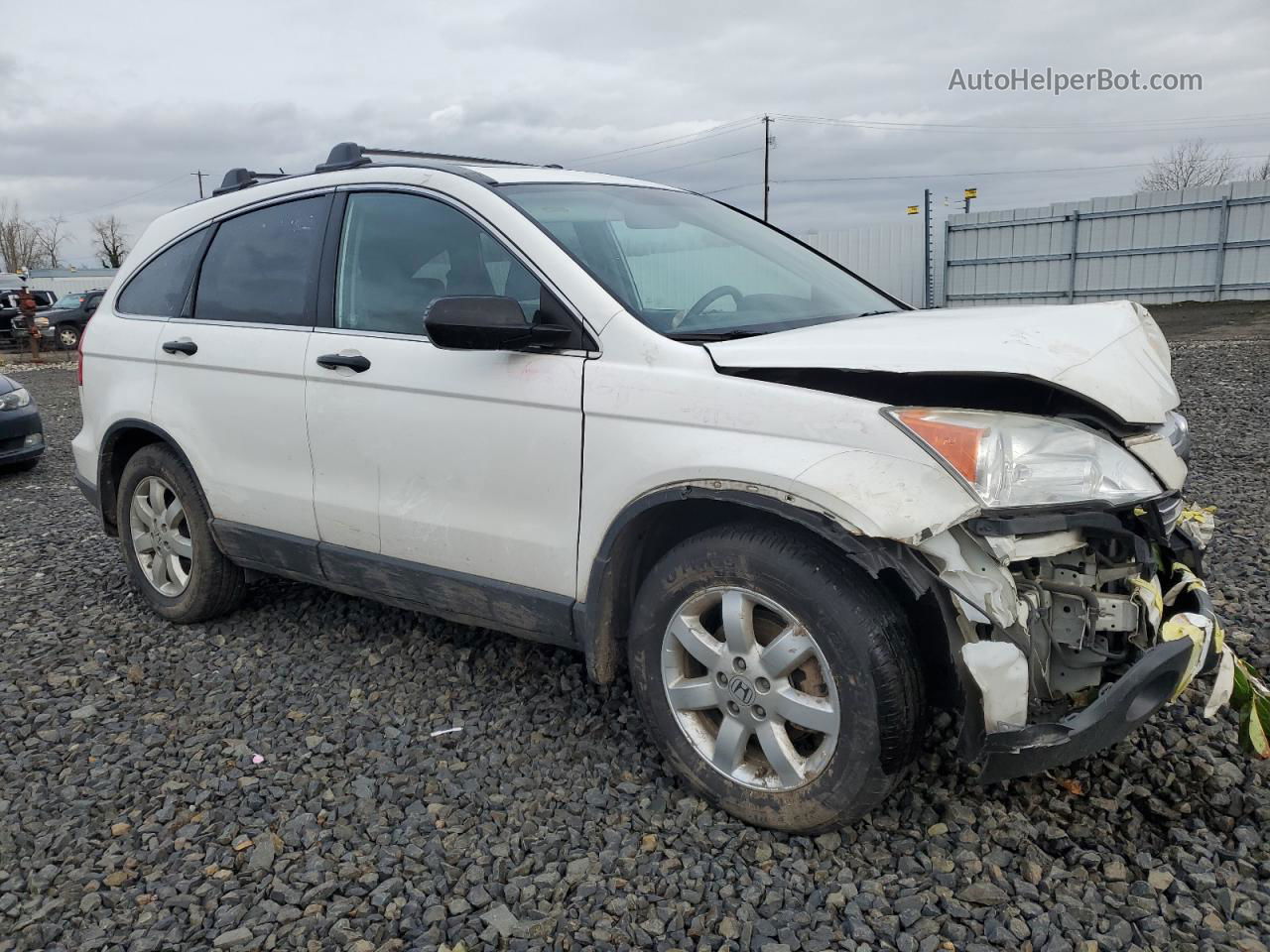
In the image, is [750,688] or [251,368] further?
[251,368]

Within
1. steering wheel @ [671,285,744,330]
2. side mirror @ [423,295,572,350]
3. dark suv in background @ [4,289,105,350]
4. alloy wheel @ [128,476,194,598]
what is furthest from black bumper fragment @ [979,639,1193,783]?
dark suv in background @ [4,289,105,350]

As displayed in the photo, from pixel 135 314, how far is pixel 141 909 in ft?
9.48

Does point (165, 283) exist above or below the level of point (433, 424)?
above

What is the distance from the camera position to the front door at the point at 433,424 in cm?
295

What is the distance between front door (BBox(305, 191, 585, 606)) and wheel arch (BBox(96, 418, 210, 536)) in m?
1.29

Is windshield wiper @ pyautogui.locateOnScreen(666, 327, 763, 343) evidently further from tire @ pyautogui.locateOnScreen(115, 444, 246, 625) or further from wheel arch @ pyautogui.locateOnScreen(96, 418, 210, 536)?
wheel arch @ pyautogui.locateOnScreen(96, 418, 210, 536)

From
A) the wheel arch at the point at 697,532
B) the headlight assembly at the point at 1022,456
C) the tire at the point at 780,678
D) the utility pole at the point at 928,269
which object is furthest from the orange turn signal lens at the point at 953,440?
the utility pole at the point at 928,269

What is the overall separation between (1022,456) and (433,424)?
1.81m

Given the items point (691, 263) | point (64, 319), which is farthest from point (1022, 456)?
A: point (64, 319)

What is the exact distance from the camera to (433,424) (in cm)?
318

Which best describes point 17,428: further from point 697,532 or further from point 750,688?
point 750,688

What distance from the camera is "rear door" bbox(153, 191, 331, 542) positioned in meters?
3.67

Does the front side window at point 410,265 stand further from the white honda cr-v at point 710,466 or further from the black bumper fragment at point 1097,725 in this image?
the black bumper fragment at point 1097,725

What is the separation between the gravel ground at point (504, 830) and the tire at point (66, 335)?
25921mm
